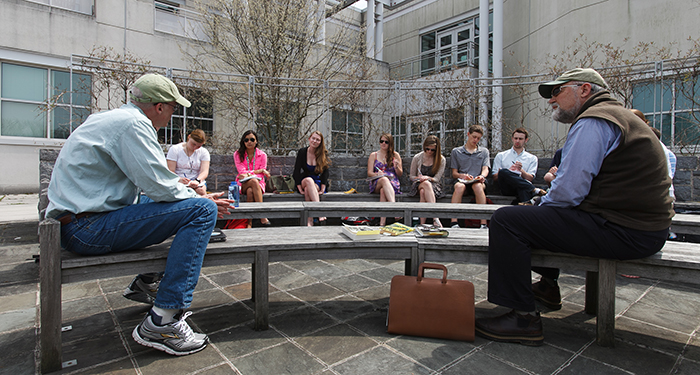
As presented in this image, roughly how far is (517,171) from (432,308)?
169 inches

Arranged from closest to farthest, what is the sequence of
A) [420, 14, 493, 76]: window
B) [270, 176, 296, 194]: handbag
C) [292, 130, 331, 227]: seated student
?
[292, 130, 331, 227]: seated student, [270, 176, 296, 194]: handbag, [420, 14, 493, 76]: window

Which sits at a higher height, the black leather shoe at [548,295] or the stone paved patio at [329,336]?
the black leather shoe at [548,295]

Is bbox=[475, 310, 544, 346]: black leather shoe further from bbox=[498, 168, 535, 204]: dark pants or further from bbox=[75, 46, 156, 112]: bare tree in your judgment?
bbox=[75, 46, 156, 112]: bare tree

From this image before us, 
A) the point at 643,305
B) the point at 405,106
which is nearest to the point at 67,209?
the point at 643,305

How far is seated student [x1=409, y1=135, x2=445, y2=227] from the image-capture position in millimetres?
6199

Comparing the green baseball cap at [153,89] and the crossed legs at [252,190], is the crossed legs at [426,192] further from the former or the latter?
the green baseball cap at [153,89]

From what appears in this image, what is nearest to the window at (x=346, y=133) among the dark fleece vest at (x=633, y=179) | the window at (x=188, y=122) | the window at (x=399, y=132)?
the window at (x=399, y=132)

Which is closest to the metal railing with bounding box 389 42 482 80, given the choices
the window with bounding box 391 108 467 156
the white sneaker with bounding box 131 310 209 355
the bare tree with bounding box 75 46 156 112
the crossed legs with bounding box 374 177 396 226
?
the window with bounding box 391 108 467 156

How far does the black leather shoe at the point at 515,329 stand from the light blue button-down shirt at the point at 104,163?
2151 mm

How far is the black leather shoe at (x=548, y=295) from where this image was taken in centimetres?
311

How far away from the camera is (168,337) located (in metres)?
2.25

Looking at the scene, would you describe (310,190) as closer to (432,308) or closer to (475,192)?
(475,192)

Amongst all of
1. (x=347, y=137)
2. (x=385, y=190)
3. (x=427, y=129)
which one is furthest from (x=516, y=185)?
(x=347, y=137)

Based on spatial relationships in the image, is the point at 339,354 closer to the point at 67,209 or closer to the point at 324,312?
the point at 324,312
